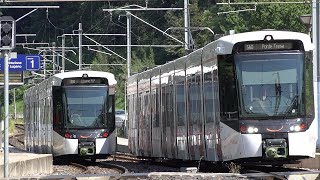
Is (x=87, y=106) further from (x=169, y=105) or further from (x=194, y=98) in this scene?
(x=194, y=98)

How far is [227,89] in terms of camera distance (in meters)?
22.7

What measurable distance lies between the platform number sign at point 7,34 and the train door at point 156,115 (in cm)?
1003

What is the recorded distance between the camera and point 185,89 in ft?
89.5

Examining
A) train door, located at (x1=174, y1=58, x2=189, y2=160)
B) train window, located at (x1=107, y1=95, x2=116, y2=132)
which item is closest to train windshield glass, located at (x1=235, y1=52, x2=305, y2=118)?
train door, located at (x1=174, y1=58, x2=189, y2=160)

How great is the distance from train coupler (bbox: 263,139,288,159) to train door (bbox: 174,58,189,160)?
5186 millimetres

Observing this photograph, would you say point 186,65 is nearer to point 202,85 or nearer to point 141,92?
point 202,85

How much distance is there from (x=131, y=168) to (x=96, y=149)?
1.68 metres

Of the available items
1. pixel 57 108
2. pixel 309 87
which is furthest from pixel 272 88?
pixel 57 108

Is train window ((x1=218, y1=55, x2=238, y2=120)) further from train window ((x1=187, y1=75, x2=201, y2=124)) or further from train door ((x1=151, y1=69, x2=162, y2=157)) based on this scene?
train door ((x1=151, y1=69, x2=162, y2=157))

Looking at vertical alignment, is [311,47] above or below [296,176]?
above

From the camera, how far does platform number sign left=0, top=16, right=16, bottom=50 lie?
73.1 ft

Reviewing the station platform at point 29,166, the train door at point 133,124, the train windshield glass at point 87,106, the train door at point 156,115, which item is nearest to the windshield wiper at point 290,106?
the station platform at point 29,166

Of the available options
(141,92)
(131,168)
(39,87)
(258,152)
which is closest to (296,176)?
(258,152)

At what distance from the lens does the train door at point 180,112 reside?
27453 millimetres
